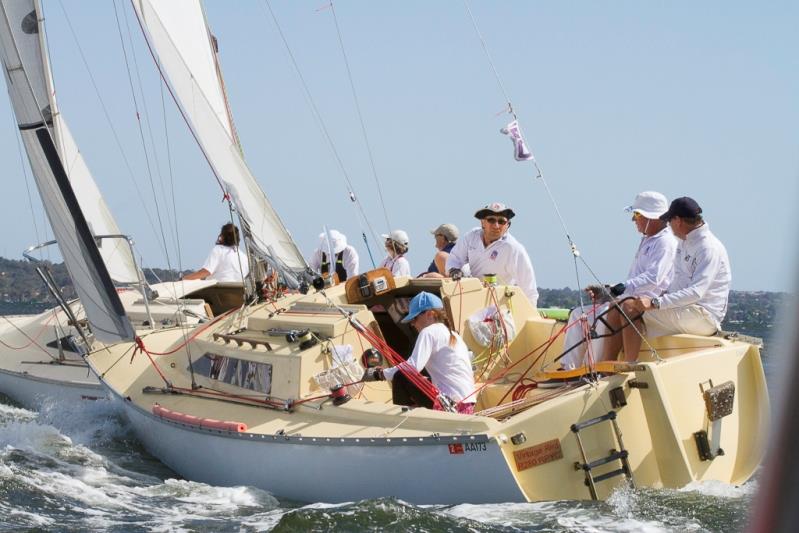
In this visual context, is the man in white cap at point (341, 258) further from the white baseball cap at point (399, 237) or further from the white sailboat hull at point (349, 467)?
the white sailboat hull at point (349, 467)

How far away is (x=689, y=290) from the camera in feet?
22.6

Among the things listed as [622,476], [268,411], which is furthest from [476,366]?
[622,476]

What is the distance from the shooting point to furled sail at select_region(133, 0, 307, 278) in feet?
30.8

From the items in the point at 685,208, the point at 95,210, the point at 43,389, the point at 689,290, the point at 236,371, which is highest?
the point at 95,210

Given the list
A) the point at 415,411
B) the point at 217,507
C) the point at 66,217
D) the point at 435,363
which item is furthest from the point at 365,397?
the point at 66,217

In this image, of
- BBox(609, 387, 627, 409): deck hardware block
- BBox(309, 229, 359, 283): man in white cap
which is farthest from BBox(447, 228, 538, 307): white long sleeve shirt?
BBox(309, 229, 359, 283): man in white cap

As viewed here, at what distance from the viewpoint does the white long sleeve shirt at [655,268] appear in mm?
7203

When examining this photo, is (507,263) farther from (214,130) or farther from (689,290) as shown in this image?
(214,130)

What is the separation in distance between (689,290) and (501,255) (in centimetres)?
237

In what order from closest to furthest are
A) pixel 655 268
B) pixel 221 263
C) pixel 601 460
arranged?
1. pixel 601 460
2. pixel 655 268
3. pixel 221 263

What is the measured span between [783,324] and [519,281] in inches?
329

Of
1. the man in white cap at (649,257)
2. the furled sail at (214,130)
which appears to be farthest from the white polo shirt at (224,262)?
the man in white cap at (649,257)

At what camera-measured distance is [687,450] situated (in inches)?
241

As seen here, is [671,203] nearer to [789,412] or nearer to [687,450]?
[687,450]
